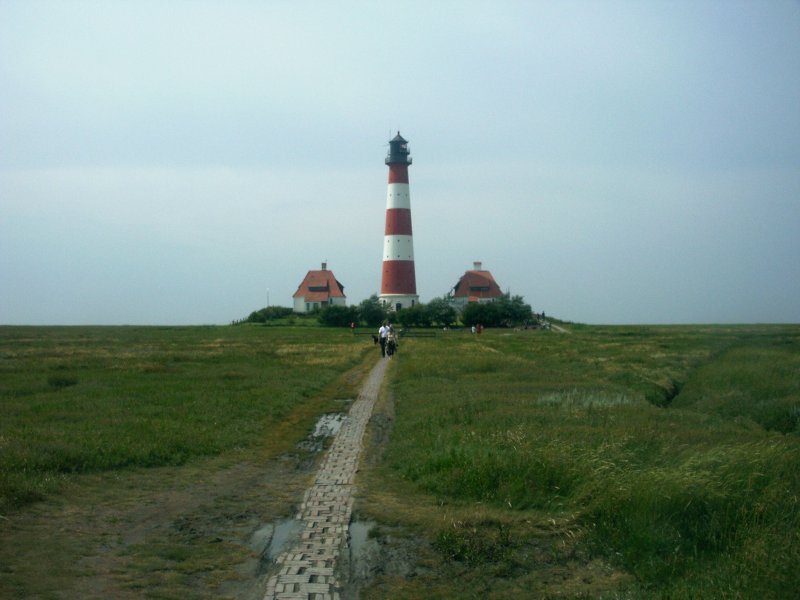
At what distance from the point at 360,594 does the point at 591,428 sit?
735 cm

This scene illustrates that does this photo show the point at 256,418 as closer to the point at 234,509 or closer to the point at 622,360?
the point at 234,509

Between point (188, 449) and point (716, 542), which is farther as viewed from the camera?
point (188, 449)

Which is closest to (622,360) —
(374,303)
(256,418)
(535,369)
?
(535,369)

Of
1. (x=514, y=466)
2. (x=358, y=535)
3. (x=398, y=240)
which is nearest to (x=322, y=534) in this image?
(x=358, y=535)

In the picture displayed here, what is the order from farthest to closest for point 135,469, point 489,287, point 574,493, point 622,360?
point 489,287 < point 622,360 < point 135,469 < point 574,493

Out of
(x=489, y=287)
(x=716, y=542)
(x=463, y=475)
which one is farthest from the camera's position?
(x=489, y=287)

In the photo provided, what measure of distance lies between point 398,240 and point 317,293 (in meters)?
25.3

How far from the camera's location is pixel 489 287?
324ft

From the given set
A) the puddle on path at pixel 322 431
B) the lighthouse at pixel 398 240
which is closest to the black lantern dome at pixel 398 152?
the lighthouse at pixel 398 240

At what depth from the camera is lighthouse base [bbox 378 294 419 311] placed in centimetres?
7744

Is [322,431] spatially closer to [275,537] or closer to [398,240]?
[275,537]

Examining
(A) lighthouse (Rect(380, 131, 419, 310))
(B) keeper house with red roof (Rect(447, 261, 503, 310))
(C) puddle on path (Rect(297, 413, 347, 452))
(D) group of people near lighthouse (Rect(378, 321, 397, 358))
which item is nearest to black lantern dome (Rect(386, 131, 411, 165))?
(A) lighthouse (Rect(380, 131, 419, 310))

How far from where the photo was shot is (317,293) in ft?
323

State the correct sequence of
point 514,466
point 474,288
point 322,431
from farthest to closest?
point 474,288
point 322,431
point 514,466
